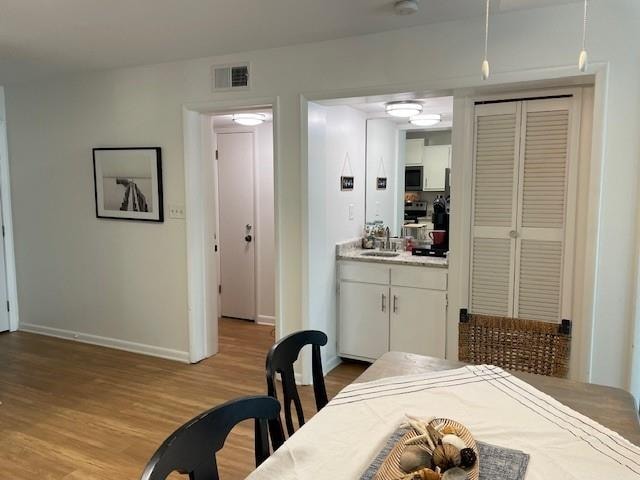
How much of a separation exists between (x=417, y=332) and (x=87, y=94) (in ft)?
11.4

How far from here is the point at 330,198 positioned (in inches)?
152

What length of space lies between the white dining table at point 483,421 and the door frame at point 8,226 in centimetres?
451

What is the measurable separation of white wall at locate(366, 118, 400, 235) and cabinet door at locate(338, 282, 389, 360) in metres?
0.99

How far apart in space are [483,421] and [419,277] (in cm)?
208

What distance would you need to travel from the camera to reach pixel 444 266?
3.42 m

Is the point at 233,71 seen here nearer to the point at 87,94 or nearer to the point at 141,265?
the point at 87,94

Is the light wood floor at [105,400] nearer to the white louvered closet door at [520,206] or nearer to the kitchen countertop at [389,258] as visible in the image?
the kitchen countertop at [389,258]

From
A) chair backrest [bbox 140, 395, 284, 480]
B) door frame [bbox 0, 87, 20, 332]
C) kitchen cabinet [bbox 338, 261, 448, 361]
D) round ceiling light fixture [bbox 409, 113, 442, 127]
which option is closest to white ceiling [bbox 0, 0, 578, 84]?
door frame [bbox 0, 87, 20, 332]

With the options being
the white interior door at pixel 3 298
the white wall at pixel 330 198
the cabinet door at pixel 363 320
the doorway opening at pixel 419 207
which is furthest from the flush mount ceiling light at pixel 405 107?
the white interior door at pixel 3 298

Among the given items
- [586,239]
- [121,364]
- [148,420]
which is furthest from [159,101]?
[586,239]

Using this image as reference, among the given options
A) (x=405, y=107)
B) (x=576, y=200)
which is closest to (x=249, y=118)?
(x=405, y=107)

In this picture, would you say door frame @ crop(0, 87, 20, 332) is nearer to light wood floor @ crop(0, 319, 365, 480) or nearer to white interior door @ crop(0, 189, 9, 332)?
white interior door @ crop(0, 189, 9, 332)

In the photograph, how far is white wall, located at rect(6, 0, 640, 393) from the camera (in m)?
2.55

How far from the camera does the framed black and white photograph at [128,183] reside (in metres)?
4.05
